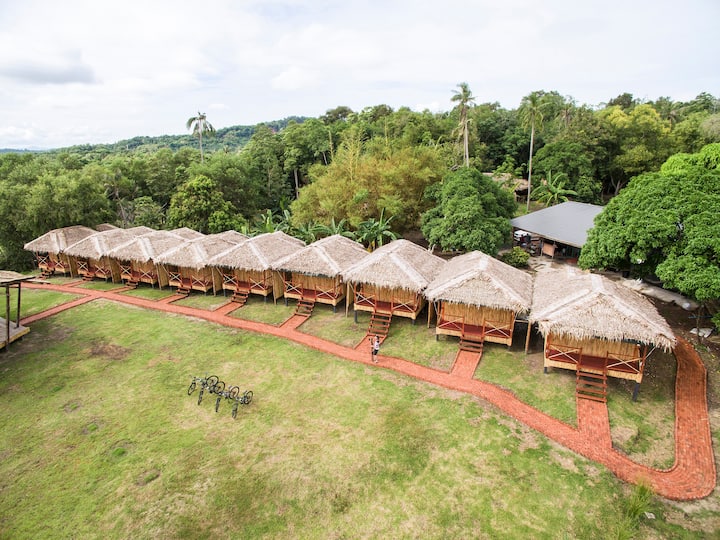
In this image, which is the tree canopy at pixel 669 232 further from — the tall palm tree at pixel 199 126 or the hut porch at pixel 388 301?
the tall palm tree at pixel 199 126

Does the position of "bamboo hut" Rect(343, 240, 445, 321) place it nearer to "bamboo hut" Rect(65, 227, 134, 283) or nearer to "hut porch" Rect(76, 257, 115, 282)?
"bamboo hut" Rect(65, 227, 134, 283)

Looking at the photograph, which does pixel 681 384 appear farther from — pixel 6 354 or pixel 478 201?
pixel 6 354

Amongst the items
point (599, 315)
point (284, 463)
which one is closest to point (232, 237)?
point (284, 463)

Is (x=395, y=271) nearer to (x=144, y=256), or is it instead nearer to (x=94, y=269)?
(x=144, y=256)

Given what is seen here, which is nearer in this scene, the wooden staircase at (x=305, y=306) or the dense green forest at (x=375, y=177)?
the wooden staircase at (x=305, y=306)

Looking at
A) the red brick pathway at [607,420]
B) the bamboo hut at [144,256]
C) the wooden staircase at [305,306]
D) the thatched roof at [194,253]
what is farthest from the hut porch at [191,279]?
the red brick pathway at [607,420]

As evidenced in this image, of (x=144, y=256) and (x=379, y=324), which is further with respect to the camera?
(x=144, y=256)

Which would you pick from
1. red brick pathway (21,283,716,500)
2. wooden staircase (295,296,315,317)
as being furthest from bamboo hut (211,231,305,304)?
red brick pathway (21,283,716,500)
